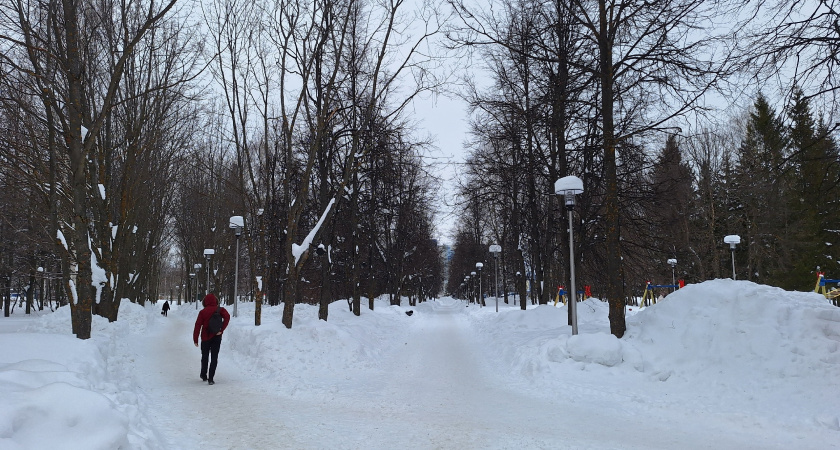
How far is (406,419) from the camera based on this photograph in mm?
6742

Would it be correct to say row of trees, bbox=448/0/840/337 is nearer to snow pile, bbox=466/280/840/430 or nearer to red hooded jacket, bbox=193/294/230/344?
snow pile, bbox=466/280/840/430

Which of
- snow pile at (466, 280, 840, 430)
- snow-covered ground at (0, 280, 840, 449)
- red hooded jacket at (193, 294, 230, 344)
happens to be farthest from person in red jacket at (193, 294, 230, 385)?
snow pile at (466, 280, 840, 430)

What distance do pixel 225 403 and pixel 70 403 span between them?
154 inches

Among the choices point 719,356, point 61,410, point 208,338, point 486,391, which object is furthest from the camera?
point 208,338

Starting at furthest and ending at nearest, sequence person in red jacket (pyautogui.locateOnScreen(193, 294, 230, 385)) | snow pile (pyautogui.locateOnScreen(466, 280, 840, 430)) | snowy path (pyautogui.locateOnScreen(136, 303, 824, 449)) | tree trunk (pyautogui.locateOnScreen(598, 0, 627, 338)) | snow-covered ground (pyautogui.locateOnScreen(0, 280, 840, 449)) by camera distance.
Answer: tree trunk (pyautogui.locateOnScreen(598, 0, 627, 338))
person in red jacket (pyautogui.locateOnScreen(193, 294, 230, 385))
snow pile (pyautogui.locateOnScreen(466, 280, 840, 430))
snowy path (pyautogui.locateOnScreen(136, 303, 824, 449))
snow-covered ground (pyautogui.locateOnScreen(0, 280, 840, 449))

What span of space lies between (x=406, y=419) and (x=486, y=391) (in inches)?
98.6

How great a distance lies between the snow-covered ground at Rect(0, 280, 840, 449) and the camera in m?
5.39

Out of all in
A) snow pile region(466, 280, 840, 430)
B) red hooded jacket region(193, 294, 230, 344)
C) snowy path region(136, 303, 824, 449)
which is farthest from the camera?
red hooded jacket region(193, 294, 230, 344)

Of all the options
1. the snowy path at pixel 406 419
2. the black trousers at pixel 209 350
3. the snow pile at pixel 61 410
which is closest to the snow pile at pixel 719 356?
the snowy path at pixel 406 419

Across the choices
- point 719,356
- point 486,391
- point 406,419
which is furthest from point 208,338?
point 719,356

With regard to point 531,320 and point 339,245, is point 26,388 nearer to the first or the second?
point 531,320

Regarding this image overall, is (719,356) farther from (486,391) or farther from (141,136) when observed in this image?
(141,136)

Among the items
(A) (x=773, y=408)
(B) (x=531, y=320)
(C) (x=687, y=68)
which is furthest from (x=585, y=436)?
(B) (x=531, y=320)

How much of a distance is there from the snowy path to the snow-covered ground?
36mm
